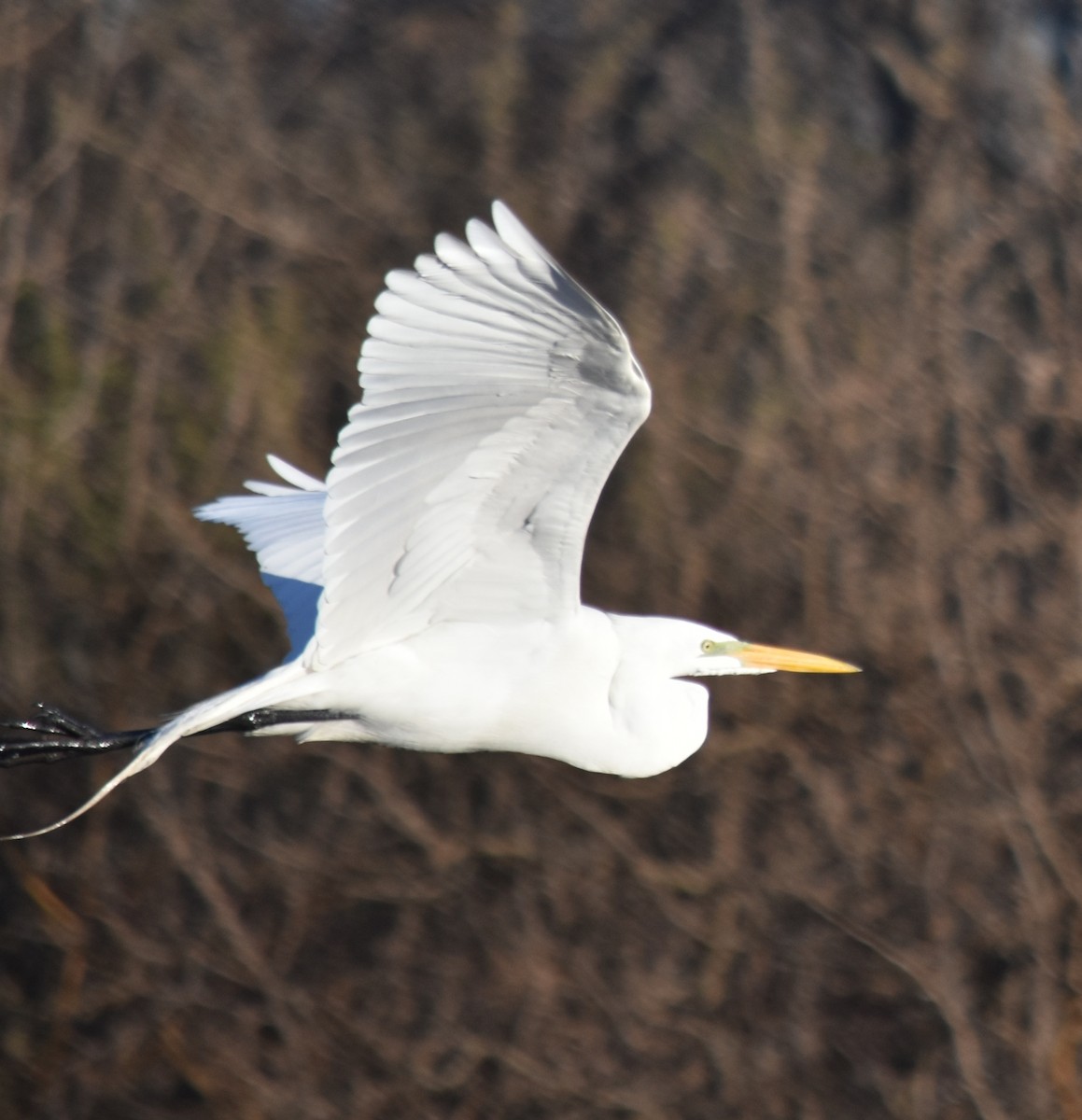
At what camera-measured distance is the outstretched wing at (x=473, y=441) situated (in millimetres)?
2852

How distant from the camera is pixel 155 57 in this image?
736cm

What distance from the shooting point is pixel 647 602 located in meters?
6.43

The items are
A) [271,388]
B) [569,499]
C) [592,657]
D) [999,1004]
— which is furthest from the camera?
[271,388]

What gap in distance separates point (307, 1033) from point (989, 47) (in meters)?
4.09

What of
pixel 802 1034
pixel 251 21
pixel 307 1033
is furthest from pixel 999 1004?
pixel 251 21

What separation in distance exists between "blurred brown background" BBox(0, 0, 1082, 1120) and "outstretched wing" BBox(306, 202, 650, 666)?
2.87m

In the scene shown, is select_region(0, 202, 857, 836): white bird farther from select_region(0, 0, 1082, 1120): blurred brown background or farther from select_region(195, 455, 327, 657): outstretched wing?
select_region(0, 0, 1082, 1120): blurred brown background

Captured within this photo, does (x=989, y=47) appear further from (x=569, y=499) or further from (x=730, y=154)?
(x=569, y=499)

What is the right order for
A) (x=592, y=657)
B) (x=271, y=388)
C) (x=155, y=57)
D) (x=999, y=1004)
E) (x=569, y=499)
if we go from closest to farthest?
(x=569, y=499), (x=592, y=657), (x=999, y=1004), (x=271, y=388), (x=155, y=57)

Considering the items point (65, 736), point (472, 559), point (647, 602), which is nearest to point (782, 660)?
point (472, 559)

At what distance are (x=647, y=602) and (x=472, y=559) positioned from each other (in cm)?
305

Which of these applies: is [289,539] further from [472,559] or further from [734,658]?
[734,658]

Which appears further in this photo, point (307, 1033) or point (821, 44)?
point (821, 44)

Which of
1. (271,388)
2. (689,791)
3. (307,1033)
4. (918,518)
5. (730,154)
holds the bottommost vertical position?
(307,1033)
